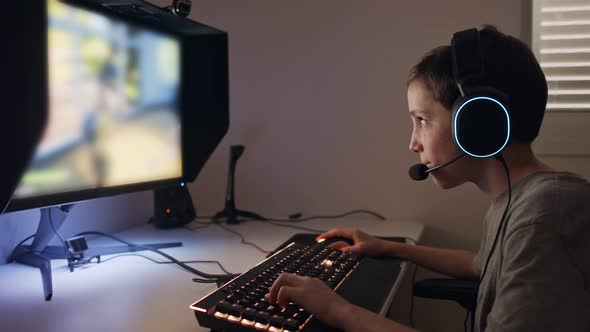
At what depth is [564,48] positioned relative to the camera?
A: 1.42 m

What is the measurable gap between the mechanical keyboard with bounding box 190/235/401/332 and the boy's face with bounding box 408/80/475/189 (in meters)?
0.21

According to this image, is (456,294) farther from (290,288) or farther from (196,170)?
(196,170)

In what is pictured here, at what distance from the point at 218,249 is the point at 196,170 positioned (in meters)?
0.27

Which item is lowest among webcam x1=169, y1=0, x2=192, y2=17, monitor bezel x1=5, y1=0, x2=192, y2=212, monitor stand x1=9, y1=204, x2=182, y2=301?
monitor stand x1=9, y1=204, x2=182, y2=301

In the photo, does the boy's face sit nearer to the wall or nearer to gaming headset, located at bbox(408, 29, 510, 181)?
A: gaming headset, located at bbox(408, 29, 510, 181)

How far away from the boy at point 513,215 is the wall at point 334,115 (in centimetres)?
55

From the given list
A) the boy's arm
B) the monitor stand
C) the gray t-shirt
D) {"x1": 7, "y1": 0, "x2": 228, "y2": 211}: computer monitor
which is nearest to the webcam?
{"x1": 7, "y1": 0, "x2": 228, "y2": 211}: computer monitor

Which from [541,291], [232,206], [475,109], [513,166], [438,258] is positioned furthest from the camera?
[232,206]

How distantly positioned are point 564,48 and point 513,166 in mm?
774

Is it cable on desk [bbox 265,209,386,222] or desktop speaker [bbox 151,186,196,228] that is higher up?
desktop speaker [bbox 151,186,196,228]

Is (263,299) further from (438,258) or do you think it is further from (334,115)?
(334,115)

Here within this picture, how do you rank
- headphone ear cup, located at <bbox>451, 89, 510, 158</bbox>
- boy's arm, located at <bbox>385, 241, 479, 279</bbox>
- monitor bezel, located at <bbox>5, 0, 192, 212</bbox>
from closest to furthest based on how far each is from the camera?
headphone ear cup, located at <bbox>451, 89, 510, 158</bbox>, monitor bezel, located at <bbox>5, 0, 192, 212</bbox>, boy's arm, located at <bbox>385, 241, 479, 279</bbox>

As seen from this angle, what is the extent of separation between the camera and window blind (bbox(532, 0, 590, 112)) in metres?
1.40

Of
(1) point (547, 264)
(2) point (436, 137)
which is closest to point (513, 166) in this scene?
(2) point (436, 137)
